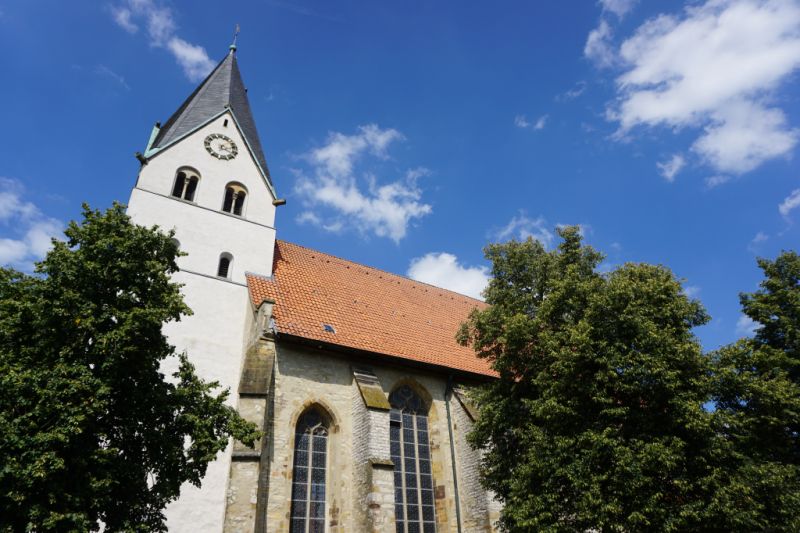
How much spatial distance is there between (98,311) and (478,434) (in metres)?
8.22

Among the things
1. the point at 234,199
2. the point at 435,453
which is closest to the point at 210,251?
the point at 234,199

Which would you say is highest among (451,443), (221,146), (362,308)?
(221,146)

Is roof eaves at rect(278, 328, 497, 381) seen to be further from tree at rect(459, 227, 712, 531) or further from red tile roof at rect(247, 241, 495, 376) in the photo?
tree at rect(459, 227, 712, 531)

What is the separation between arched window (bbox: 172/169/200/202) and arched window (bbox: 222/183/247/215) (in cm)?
99

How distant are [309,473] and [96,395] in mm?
6105

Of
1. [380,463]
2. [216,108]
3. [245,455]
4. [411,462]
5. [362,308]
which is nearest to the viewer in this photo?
[245,455]

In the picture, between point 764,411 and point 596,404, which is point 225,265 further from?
Result: point 764,411

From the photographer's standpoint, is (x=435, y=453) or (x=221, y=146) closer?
(x=435, y=453)

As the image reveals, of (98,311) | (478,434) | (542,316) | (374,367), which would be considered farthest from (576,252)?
(98,311)

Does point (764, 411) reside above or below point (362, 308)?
below

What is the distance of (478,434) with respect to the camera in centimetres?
1252

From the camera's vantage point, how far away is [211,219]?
16953 millimetres

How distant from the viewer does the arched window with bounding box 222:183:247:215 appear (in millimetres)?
17859

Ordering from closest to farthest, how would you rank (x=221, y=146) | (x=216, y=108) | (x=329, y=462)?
1. (x=329, y=462)
2. (x=221, y=146)
3. (x=216, y=108)
